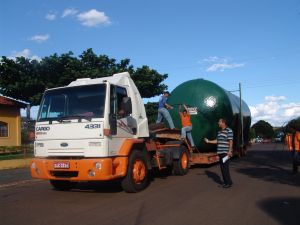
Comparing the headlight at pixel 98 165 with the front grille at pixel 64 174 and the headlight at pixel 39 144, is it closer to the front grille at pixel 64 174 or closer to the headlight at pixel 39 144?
the front grille at pixel 64 174

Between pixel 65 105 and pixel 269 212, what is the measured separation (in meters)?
5.15

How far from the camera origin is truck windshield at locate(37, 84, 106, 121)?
30.9 feet

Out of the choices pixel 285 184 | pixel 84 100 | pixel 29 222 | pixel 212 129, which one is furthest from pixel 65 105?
pixel 212 129

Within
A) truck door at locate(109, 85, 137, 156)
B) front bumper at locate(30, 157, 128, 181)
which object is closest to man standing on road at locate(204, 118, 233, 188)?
truck door at locate(109, 85, 137, 156)

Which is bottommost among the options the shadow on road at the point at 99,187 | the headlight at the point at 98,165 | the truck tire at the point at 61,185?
the shadow on road at the point at 99,187

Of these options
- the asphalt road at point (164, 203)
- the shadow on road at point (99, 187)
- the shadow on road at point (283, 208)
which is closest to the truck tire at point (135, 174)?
the asphalt road at point (164, 203)

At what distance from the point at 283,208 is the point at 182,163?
5850 millimetres

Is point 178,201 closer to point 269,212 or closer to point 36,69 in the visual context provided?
point 269,212

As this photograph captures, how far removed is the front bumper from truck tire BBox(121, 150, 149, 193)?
32cm

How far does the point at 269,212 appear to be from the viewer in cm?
748

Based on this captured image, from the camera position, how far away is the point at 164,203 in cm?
851

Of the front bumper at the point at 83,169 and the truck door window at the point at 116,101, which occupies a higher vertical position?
the truck door window at the point at 116,101

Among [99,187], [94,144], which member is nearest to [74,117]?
[94,144]

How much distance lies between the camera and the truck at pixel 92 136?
9062 millimetres
